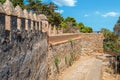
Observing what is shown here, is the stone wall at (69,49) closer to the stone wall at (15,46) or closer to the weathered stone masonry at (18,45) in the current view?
the weathered stone masonry at (18,45)

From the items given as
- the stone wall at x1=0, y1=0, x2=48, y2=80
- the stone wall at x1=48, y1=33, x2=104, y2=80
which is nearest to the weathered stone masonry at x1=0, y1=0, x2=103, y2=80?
the stone wall at x1=0, y1=0, x2=48, y2=80

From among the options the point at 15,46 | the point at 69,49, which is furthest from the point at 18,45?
the point at 69,49

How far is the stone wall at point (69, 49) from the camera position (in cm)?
1664

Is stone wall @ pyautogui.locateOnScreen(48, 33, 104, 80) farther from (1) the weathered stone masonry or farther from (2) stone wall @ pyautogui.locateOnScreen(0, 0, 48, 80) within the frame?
(2) stone wall @ pyautogui.locateOnScreen(0, 0, 48, 80)

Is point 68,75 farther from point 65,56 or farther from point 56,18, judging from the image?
point 56,18

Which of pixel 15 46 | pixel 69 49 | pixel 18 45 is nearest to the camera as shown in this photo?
pixel 15 46

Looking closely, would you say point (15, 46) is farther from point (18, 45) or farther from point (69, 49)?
point (69, 49)

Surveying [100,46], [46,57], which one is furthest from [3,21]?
[100,46]

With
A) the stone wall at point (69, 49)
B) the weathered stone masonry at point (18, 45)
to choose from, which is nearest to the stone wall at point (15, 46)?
the weathered stone masonry at point (18, 45)

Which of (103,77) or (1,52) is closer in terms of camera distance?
(1,52)

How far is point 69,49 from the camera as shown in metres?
24.6

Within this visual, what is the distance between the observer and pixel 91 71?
22.7 m

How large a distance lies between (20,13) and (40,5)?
37.3m

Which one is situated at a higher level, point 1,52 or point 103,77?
point 1,52
